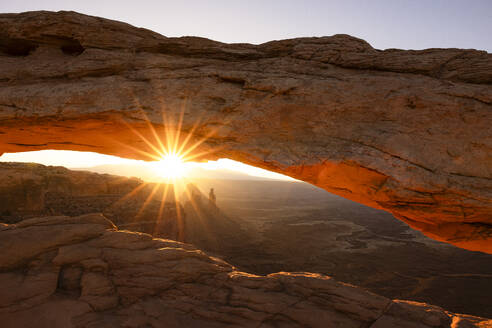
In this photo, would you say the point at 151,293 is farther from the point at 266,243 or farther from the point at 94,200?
the point at 266,243

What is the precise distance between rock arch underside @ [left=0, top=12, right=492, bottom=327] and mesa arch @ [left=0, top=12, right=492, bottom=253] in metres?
0.04

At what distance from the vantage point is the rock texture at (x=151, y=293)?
14.6 feet

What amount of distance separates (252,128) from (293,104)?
4.38 feet

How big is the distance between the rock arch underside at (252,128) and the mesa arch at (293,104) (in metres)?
0.04

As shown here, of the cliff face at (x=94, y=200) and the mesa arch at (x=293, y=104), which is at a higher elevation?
the mesa arch at (x=293, y=104)

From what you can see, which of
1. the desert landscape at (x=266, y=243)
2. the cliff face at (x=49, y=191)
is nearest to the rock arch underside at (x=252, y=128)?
the cliff face at (x=49, y=191)

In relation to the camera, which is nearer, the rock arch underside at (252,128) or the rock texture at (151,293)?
the rock texture at (151,293)

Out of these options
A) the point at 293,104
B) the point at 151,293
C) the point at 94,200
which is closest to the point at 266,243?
the point at 94,200

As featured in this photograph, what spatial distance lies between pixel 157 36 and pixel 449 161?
9143 mm

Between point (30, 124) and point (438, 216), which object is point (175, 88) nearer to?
point (30, 124)

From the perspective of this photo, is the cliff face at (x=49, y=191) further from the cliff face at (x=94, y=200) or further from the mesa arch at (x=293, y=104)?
the mesa arch at (x=293, y=104)

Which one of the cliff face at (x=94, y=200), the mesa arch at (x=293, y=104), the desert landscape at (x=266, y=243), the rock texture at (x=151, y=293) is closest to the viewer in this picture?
the rock texture at (x=151, y=293)

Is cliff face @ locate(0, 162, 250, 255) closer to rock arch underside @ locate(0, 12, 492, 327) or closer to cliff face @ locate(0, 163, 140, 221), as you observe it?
cliff face @ locate(0, 163, 140, 221)

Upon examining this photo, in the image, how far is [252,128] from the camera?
7062 millimetres
